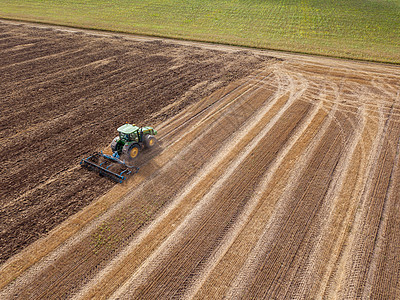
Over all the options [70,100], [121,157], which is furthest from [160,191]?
[70,100]

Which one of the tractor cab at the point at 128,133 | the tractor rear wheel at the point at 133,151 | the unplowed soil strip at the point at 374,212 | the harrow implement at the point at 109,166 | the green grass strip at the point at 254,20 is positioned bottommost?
the harrow implement at the point at 109,166

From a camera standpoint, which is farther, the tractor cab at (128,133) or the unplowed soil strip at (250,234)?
the tractor cab at (128,133)

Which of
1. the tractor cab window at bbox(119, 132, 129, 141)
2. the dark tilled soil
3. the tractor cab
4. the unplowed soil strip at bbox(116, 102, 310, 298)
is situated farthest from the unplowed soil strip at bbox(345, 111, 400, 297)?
the tractor cab window at bbox(119, 132, 129, 141)

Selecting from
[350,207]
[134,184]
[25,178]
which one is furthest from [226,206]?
[25,178]

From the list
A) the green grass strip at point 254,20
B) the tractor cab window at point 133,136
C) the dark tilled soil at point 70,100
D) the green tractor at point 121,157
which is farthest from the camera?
the green grass strip at point 254,20

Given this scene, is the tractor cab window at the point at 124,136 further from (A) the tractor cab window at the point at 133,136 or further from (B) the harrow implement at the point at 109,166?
(B) the harrow implement at the point at 109,166

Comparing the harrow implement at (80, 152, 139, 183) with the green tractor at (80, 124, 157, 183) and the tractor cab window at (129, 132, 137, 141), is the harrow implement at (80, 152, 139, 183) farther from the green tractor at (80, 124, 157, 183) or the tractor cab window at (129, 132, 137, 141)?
the tractor cab window at (129, 132, 137, 141)

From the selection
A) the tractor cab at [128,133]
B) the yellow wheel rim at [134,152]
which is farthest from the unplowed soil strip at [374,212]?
the tractor cab at [128,133]

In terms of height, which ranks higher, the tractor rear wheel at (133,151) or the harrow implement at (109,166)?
the tractor rear wheel at (133,151)
